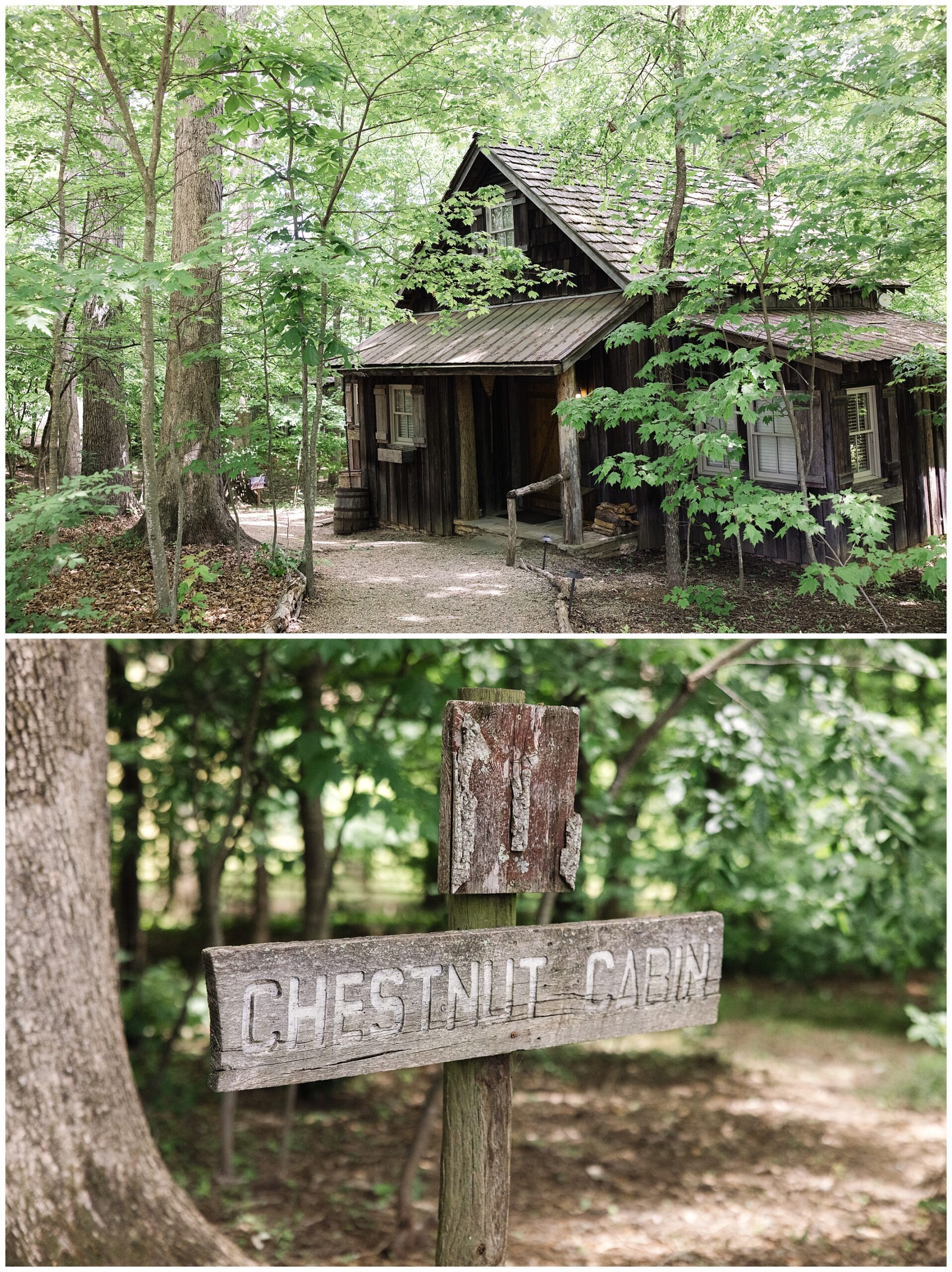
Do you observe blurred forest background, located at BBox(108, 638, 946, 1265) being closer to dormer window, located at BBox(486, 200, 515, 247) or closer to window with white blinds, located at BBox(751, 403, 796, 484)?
window with white blinds, located at BBox(751, 403, 796, 484)

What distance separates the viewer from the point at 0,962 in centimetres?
363

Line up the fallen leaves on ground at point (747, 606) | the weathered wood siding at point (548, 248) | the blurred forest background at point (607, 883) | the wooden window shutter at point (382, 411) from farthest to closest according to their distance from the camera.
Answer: the wooden window shutter at point (382, 411), the weathered wood siding at point (548, 248), the fallen leaves on ground at point (747, 606), the blurred forest background at point (607, 883)

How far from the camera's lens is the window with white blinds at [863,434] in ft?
27.4

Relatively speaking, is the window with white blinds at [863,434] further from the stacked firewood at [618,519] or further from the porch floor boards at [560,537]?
the porch floor boards at [560,537]

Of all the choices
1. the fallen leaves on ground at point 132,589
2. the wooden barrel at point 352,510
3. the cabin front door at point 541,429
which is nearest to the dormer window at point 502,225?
the cabin front door at point 541,429

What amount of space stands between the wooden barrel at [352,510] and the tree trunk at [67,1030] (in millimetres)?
6305

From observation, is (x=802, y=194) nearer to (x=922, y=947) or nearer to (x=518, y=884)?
(x=518, y=884)

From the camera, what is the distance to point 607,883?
8.00 m

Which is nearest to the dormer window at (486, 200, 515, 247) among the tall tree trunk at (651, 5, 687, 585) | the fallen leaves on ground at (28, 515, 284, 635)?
the tall tree trunk at (651, 5, 687, 585)

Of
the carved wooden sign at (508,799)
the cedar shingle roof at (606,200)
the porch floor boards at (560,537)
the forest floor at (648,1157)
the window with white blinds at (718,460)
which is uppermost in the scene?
the cedar shingle roof at (606,200)

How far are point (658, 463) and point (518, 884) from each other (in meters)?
4.96

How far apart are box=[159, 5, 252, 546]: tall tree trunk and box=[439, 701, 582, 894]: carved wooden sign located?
16.4 feet

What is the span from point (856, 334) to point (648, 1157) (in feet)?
21.1

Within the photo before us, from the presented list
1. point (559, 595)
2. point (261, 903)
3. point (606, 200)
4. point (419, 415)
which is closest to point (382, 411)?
point (419, 415)
